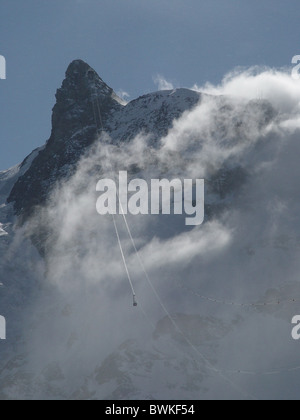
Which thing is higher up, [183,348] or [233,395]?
[183,348]
